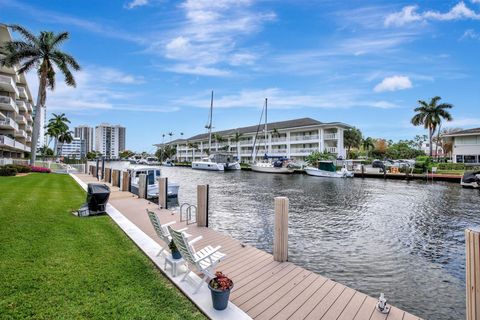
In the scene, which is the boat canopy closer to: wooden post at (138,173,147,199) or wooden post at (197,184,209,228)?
wooden post at (138,173,147,199)

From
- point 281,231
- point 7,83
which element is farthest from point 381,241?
point 7,83

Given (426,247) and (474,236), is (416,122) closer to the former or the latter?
(426,247)

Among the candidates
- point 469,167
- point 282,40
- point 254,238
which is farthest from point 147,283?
point 469,167

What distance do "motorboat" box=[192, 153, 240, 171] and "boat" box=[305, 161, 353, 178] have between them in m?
23.6

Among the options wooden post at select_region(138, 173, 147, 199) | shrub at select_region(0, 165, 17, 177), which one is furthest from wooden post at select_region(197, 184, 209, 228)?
shrub at select_region(0, 165, 17, 177)

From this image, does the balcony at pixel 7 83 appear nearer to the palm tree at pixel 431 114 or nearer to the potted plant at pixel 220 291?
the potted plant at pixel 220 291

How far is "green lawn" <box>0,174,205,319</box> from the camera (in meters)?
4.50

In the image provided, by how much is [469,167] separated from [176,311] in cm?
5422

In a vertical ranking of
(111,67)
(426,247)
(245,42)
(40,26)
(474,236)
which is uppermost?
(40,26)

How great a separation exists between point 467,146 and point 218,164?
158ft

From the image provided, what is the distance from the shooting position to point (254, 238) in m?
11.8

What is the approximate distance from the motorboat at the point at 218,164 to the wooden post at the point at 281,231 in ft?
197

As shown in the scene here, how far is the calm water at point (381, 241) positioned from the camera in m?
7.27

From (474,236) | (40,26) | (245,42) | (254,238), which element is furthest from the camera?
(40,26)
